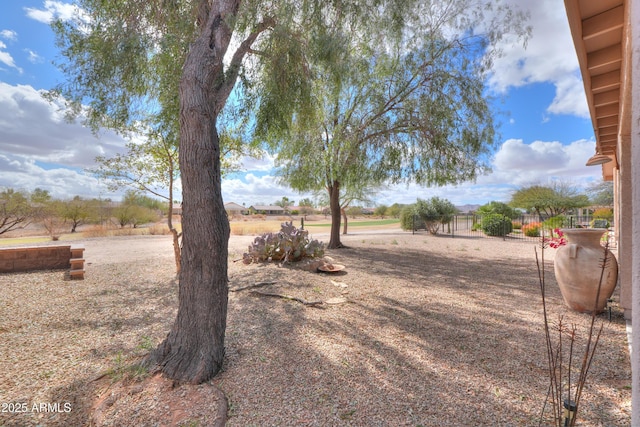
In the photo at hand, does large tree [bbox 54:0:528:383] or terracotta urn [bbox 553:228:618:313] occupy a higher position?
large tree [bbox 54:0:528:383]

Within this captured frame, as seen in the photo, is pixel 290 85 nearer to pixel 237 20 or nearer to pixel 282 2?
pixel 282 2

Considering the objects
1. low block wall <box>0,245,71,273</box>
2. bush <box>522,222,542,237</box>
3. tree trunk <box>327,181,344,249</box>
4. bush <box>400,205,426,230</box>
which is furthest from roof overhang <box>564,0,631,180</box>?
bush <box>400,205,426,230</box>

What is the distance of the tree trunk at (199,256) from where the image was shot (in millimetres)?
2727

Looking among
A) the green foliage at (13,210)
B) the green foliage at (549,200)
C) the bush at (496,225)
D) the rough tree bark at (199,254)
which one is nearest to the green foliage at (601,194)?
the green foliage at (549,200)

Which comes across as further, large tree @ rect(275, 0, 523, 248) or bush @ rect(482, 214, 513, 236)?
bush @ rect(482, 214, 513, 236)

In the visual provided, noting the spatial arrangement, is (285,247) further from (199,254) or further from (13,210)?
(13,210)

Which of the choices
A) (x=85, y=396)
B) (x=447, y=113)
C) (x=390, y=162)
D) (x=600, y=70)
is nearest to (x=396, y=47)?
(x=447, y=113)

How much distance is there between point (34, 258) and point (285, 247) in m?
5.58

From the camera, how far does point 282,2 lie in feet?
14.0

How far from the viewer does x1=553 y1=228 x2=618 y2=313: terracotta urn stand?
152 inches

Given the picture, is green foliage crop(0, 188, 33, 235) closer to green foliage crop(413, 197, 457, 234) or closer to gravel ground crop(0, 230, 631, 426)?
gravel ground crop(0, 230, 631, 426)

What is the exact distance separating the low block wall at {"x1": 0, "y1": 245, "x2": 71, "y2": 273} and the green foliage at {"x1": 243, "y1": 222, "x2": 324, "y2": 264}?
4.16 meters

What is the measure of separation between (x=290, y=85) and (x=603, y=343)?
5179 millimetres

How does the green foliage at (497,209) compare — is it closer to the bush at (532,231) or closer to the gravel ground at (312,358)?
the bush at (532,231)
